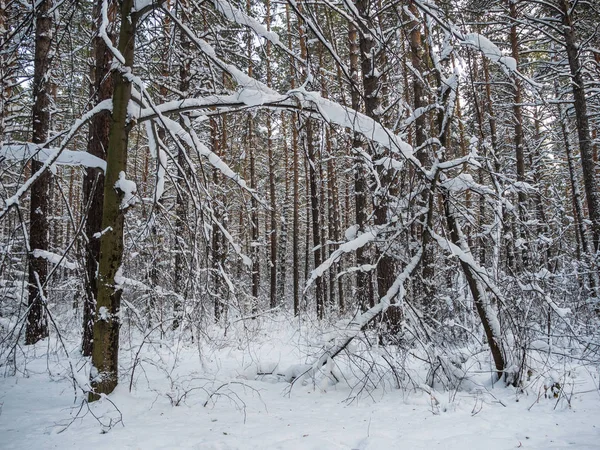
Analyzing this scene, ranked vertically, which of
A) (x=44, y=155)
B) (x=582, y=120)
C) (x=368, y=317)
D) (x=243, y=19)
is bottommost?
(x=368, y=317)

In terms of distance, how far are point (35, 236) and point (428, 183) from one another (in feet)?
27.8

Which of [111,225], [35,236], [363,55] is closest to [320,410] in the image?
[111,225]

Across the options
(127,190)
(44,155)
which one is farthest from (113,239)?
(44,155)

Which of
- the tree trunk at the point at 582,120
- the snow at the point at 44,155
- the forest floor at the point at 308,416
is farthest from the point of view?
the tree trunk at the point at 582,120

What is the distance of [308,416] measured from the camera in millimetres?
3270

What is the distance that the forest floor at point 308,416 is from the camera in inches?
103

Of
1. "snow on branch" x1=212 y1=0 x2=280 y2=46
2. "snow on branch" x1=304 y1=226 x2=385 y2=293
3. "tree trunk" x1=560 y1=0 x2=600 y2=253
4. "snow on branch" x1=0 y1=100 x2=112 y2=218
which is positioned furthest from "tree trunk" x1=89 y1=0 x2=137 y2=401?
"tree trunk" x1=560 y1=0 x2=600 y2=253

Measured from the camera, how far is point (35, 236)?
7965mm

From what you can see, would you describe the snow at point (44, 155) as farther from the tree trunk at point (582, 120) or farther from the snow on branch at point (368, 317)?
the tree trunk at point (582, 120)

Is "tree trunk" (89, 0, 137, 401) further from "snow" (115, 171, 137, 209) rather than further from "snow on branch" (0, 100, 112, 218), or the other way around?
"snow on branch" (0, 100, 112, 218)

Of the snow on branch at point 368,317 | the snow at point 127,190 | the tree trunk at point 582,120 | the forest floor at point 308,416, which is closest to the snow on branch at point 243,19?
the snow at point 127,190

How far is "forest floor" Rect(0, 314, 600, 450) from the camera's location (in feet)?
8.62

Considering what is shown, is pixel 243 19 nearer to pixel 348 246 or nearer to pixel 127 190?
pixel 127 190

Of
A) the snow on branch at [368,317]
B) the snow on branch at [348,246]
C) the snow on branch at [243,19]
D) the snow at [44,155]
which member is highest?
the snow on branch at [243,19]
